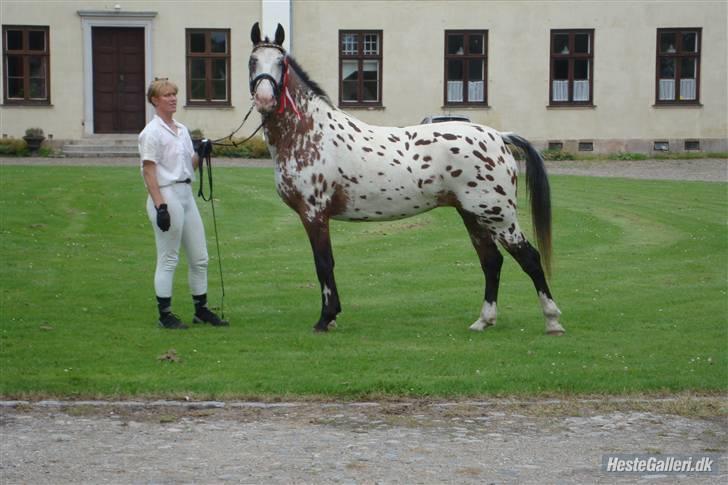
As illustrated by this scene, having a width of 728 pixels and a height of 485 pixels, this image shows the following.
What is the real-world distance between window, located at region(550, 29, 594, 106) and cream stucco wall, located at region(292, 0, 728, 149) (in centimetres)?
24

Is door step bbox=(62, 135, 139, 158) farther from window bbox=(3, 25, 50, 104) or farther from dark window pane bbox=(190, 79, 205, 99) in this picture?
dark window pane bbox=(190, 79, 205, 99)

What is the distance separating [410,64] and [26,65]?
11.4 metres

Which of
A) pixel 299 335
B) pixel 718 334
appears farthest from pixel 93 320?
pixel 718 334

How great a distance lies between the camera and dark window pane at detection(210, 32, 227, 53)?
38188 millimetres

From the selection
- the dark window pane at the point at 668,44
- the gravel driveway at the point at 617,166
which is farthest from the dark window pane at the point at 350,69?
the dark window pane at the point at 668,44

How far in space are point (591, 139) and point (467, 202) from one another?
28703 mm

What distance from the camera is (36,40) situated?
124 ft

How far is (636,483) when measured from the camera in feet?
23.4

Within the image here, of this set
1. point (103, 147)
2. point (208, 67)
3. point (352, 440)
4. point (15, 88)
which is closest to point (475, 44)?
point (208, 67)

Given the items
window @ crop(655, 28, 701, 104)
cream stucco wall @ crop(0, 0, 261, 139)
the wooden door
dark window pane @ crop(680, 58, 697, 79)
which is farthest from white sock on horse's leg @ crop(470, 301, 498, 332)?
dark window pane @ crop(680, 58, 697, 79)

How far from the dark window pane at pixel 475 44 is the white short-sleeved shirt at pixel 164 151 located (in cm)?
2842

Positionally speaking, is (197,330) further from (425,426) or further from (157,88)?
(425,426)

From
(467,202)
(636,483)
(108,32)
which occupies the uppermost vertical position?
(108,32)

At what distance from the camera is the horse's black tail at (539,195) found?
11.8 m
